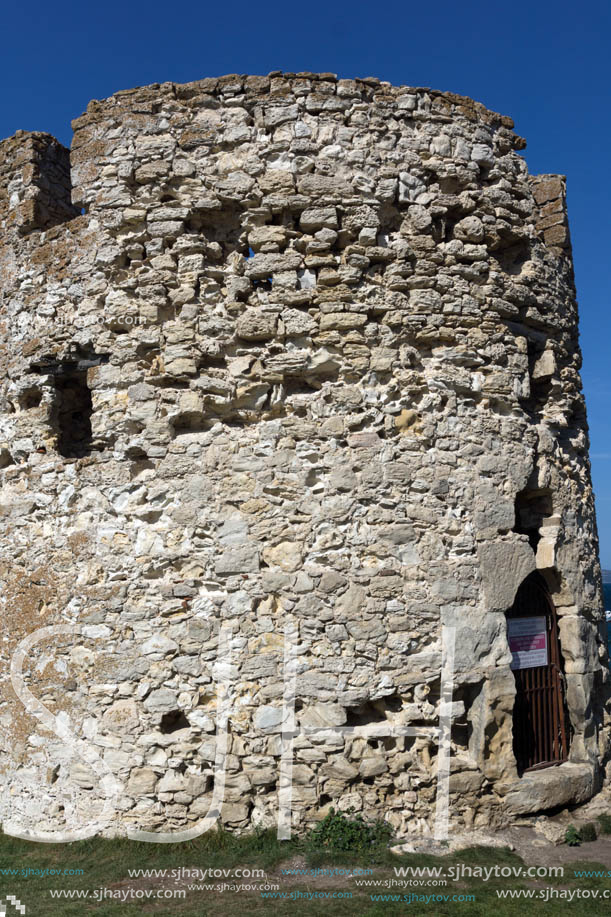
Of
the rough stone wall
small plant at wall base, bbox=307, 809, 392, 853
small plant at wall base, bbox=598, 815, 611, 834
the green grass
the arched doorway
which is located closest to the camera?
the green grass

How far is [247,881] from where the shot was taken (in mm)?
4852

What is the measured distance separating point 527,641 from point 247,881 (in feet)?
9.97

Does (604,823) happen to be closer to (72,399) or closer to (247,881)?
(247,881)

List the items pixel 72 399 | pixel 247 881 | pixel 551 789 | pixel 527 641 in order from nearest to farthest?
pixel 247 881 → pixel 551 789 → pixel 527 641 → pixel 72 399

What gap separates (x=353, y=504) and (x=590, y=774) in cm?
313

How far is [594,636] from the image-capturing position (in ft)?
22.3

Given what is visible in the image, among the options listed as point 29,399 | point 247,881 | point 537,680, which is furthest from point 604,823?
point 29,399

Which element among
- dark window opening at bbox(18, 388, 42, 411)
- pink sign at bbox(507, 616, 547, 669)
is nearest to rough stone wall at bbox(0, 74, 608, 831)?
dark window opening at bbox(18, 388, 42, 411)

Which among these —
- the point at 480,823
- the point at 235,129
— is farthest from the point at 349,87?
the point at 480,823

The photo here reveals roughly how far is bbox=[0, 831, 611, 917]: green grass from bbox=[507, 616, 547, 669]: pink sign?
5.11ft

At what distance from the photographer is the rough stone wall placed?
555 cm

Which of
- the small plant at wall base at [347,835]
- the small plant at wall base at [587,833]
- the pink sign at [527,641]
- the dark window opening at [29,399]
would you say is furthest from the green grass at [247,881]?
the dark window opening at [29,399]

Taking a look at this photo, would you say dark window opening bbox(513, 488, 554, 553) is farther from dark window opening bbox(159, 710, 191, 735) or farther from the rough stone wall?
dark window opening bbox(159, 710, 191, 735)

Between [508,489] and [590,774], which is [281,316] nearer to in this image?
[508,489]
